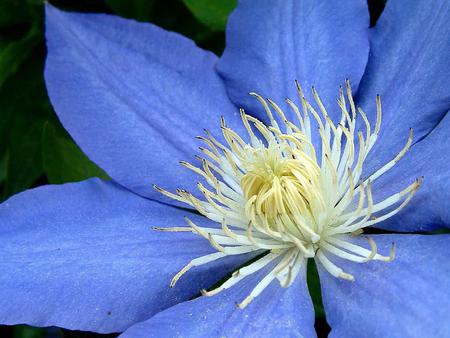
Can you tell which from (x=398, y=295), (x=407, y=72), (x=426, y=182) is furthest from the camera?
(x=407, y=72)

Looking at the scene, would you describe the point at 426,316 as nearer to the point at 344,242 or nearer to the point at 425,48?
the point at 344,242

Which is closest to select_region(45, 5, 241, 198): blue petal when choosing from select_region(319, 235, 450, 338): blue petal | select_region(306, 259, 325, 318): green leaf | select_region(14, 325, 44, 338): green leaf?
select_region(306, 259, 325, 318): green leaf

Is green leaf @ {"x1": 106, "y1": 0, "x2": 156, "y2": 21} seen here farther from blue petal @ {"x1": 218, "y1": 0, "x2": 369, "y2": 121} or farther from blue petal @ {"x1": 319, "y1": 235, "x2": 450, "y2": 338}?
blue petal @ {"x1": 319, "y1": 235, "x2": 450, "y2": 338}

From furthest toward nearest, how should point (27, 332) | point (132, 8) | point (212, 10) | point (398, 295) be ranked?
point (27, 332) → point (132, 8) → point (212, 10) → point (398, 295)

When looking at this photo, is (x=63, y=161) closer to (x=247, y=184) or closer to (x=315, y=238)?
(x=247, y=184)

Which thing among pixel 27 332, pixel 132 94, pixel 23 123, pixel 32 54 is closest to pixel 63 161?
pixel 132 94

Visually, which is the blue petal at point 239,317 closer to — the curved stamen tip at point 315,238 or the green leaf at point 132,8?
the curved stamen tip at point 315,238

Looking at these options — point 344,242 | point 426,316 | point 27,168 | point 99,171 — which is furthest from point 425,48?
point 27,168
